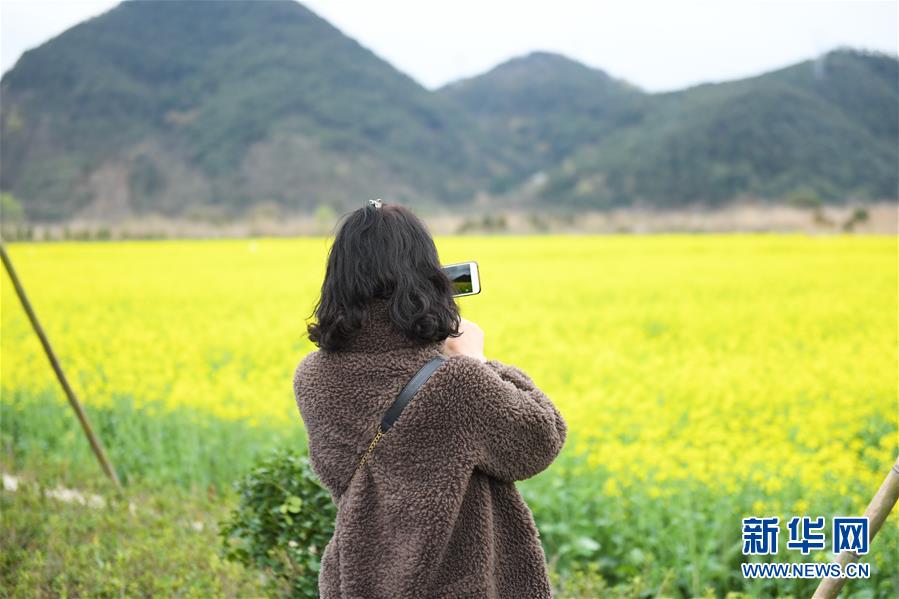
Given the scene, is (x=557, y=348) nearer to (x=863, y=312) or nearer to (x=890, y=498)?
(x=863, y=312)

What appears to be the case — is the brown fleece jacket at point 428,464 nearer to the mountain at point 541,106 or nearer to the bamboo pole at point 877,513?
the bamboo pole at point 877,513

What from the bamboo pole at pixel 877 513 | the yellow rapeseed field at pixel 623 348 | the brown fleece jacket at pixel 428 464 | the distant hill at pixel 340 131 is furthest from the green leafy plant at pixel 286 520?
the distant hill at pixel 340 131

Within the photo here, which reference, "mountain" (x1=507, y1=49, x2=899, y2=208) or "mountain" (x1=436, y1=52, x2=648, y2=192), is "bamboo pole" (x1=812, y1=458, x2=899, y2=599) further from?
"mountain" (x1=436, y1=52, x2=648, y2=192)

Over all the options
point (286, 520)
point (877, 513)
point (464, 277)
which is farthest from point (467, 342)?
point (286, 520)

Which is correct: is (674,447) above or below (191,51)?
below

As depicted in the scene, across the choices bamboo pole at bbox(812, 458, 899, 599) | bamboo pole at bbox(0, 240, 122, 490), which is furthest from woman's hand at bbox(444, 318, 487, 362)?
bamboo pole at bbox(0, 240, 122, 490)

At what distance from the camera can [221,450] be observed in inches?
205

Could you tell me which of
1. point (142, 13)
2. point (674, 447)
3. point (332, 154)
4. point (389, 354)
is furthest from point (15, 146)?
point (332, 154)

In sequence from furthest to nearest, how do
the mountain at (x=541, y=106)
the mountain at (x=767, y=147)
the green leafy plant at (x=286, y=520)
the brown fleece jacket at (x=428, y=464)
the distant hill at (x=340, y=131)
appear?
the mountain at (x=541, y=106), the mountain at (x=767, y=147), the distant hill at (x=340, y=131), the green leafy plant at (x=286, y=520), the brown fleece jacket at (x=428, y=464)

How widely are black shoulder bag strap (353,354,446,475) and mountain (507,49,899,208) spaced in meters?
37.0

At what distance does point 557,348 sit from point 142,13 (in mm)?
17199

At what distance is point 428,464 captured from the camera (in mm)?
1603

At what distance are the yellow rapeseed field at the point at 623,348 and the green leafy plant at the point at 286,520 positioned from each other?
51.4 inches

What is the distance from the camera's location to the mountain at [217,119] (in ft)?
51.0
